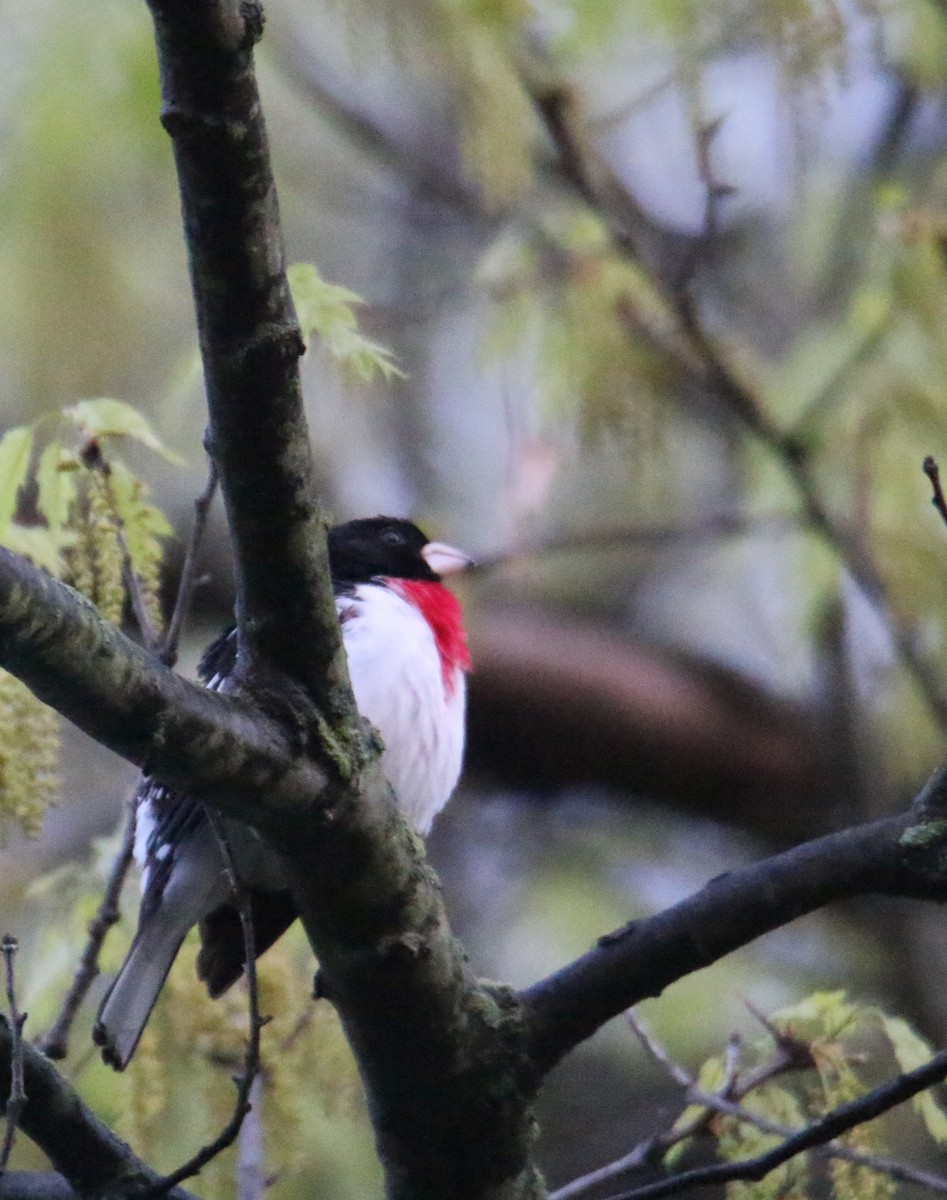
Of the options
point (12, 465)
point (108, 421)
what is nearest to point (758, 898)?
point (108, 421)

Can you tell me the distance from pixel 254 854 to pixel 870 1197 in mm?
1256

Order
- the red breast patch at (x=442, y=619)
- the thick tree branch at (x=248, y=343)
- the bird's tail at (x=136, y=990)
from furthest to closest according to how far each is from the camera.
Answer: the red breast patch at (x=442, y=619) → the bird's tail at (x=136, y=990) → the thick tree branch at (x=248, y=343)

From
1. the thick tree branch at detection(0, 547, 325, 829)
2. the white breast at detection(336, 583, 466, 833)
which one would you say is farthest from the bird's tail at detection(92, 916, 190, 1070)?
the thick tree branch at detection(0, 547, 325, 829)

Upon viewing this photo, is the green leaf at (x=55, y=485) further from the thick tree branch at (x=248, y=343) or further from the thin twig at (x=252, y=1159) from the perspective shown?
the thin twig at (x=252, y=1159)

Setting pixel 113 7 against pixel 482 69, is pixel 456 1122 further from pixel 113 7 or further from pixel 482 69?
pixel 113 7

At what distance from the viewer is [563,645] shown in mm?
5512

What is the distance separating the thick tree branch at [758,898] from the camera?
2.20 m

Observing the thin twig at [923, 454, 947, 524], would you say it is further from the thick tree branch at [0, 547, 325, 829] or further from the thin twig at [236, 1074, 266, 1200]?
the thin twig at [236, 1074, 266, 1200]

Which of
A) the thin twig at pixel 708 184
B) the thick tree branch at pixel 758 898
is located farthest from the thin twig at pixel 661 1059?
the thin twig at pixel 708 184

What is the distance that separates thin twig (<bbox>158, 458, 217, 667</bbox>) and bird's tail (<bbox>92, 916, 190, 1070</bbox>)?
0.74 metres

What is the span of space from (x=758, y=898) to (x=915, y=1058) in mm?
705

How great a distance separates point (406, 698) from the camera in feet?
11.2

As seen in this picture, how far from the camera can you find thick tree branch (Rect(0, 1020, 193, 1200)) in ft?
7.48

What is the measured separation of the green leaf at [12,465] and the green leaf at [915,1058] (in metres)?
1.55
